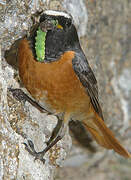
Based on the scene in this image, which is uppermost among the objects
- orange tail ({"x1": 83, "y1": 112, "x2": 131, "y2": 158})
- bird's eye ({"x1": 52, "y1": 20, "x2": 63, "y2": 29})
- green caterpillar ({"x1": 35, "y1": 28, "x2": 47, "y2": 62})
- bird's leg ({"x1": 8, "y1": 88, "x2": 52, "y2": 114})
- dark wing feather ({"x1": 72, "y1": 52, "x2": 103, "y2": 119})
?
bird's eye ({"x1": 52, "y1": 20, "x2": 63, "y2": 29})

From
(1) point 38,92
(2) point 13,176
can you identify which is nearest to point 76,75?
(1) point 38,92

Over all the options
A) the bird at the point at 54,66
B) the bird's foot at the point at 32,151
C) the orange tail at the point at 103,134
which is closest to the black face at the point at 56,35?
the bird at the point at 54,66

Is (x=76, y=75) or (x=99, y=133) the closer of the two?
(x=76, y=75)

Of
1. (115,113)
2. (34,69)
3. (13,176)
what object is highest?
(34,69)

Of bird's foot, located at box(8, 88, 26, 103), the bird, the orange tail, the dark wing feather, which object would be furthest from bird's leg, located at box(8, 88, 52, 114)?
the orange tail

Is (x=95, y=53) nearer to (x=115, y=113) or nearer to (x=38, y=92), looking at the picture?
(x=115, y=113)

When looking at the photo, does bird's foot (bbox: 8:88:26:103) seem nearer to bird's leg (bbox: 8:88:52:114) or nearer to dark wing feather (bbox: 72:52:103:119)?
bird's leg (bbox: 8:88:52:114)

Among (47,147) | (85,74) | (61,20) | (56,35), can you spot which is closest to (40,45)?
(56,35)
